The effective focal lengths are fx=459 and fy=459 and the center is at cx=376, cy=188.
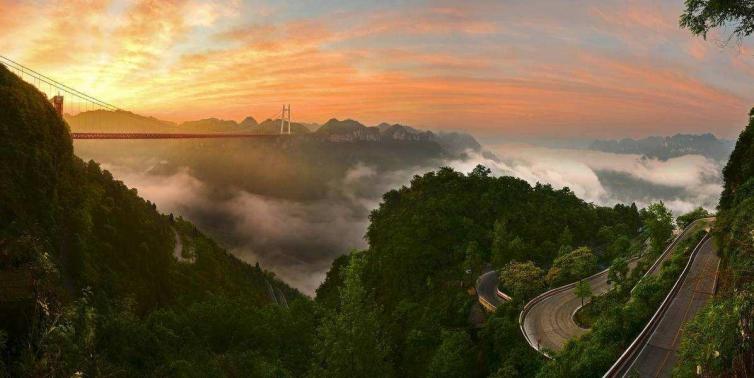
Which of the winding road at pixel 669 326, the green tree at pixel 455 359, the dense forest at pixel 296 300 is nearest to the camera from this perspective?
the winding road at pixel 669 326

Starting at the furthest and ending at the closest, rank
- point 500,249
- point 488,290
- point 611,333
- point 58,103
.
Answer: point 58,103 → point 500,249 → point 488,290 → point 611,333

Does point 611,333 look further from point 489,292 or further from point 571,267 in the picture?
point 489,292

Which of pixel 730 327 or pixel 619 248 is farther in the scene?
pixel 619 248

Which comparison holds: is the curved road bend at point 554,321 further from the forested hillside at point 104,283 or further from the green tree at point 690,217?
the green tree at point 690,217

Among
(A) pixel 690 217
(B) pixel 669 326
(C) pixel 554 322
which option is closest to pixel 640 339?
(B) pixel 669 326

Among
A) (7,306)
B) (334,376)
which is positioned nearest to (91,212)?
(7,306)

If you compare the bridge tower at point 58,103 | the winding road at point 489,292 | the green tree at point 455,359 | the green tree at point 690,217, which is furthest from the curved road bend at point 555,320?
the bridge tower at point 58,103

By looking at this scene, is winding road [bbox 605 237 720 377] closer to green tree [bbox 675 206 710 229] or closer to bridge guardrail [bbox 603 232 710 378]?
bridge guardrail [bbox 603 232 710 378]
